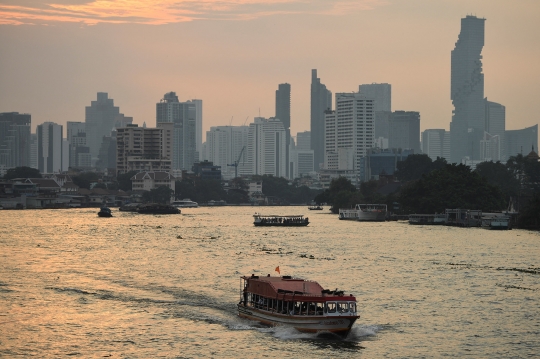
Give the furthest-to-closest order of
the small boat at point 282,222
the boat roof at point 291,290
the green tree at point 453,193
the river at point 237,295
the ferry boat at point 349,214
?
the ferry boat at point 349,214 → the green tree at point 453,193 → the small boat at point 282,222 → the boat roof at point 291,290 → the river at point 237,295

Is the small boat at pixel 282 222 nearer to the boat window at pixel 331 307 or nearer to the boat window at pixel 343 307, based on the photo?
the boat window at pixel 331 307

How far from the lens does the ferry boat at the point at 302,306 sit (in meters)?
46.6

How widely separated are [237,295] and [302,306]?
15.9m

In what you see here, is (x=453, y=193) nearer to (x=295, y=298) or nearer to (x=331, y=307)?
(x=295, y=298)

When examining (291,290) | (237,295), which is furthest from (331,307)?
(237,295)

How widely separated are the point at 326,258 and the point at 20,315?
41048 millimetres

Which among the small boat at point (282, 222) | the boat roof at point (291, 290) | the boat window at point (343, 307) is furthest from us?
the small boat at point (282, 222)

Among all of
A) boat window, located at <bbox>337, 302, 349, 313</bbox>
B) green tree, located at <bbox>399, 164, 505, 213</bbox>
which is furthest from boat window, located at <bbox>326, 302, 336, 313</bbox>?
green tree, located at <bbox>399, 164, 505, 213</bbox>

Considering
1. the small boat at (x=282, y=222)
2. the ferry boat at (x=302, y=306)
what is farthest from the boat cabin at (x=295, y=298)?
the small boat at (x=282, y=222)

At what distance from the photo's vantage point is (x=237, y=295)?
62.9 metres

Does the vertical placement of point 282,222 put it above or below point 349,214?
below

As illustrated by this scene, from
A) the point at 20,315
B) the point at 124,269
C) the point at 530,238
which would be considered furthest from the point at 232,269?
the point at 530,238

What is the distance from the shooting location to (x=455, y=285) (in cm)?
6938

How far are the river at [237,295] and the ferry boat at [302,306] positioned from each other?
2.46 feet
